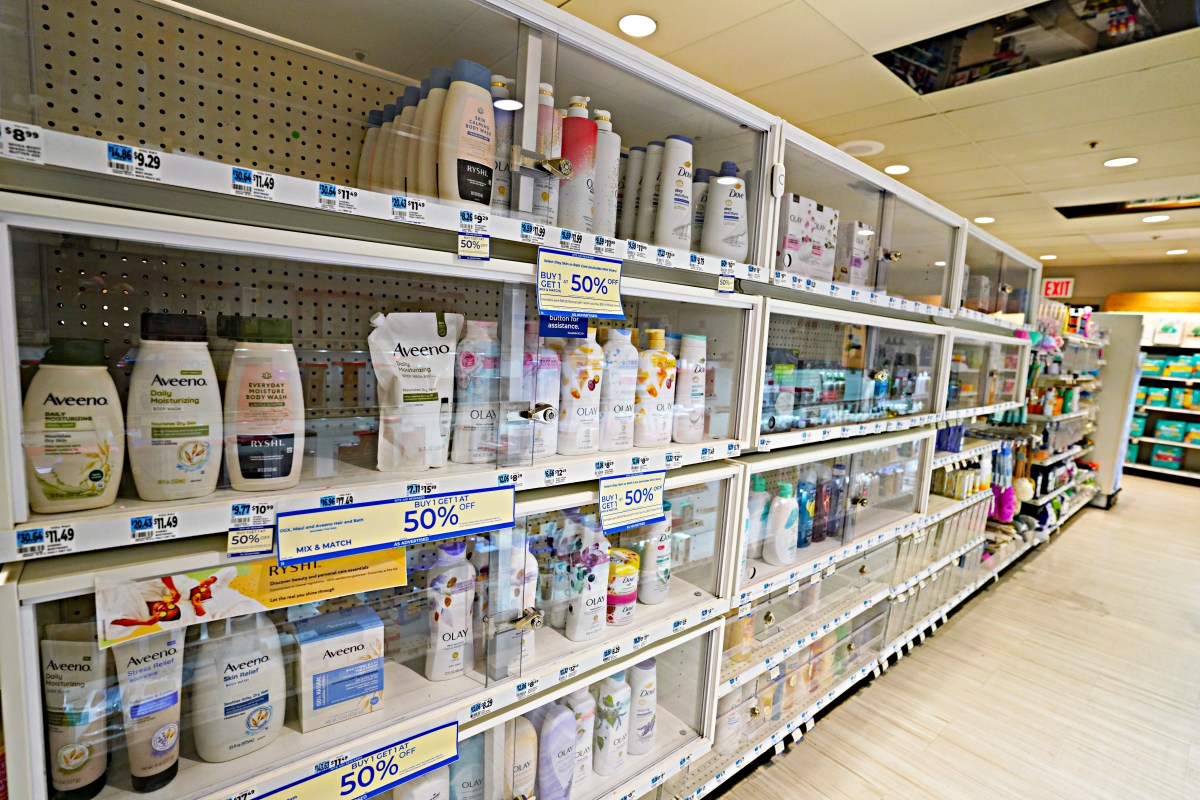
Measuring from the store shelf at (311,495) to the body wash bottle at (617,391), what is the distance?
0.05 meters

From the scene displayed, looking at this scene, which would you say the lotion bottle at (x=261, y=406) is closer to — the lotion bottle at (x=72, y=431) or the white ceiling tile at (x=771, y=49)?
the lotion bottle at (x=72, y=431)

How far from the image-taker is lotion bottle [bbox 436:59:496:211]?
3.57 feet

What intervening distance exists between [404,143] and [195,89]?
42 centimetres

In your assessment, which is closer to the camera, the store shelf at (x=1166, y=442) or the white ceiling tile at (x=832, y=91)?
the white ceiling tile at (x=832, y=91)

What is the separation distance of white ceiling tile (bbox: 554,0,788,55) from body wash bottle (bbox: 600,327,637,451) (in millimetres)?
2212

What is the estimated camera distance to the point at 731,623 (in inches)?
75.8

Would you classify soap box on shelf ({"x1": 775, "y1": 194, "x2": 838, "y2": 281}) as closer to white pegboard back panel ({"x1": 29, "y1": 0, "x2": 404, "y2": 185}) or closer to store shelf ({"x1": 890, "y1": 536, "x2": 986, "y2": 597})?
white pegboard back panel ({"x1": 29, "y1": 0, "x2": 404, "y2": 185})

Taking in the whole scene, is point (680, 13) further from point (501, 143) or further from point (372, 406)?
point (372, 406)

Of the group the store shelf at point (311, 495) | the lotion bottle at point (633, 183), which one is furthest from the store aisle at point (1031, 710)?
the lotion bottle at point (633, 183)

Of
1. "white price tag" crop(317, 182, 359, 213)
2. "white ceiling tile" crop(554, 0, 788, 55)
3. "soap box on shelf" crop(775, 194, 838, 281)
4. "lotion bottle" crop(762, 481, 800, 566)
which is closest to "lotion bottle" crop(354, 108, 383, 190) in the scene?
"white price tag" crop(317, 182, 359, 213)

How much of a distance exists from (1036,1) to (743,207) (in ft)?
7.11

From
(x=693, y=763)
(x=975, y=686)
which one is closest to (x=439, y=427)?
(x=693, y=763)

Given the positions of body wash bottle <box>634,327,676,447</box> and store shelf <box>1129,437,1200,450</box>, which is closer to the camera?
body wash bottle <box>634,327,676,447</box>

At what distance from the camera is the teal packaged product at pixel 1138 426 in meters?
8.96
